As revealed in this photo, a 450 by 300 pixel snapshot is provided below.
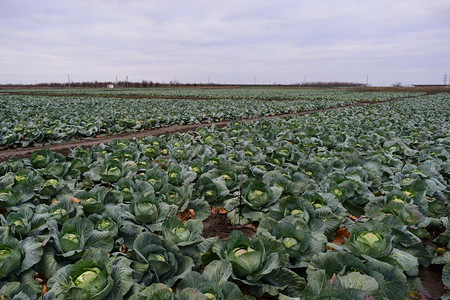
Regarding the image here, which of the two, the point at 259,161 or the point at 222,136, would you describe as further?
the point at 222,136

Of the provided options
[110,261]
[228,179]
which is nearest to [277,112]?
[228,179]

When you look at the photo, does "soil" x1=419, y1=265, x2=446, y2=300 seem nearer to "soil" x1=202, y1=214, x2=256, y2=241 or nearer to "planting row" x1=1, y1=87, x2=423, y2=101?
"soil" x1=202, y1=214, x2=256, y2=241

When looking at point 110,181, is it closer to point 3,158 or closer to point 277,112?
point 3,158

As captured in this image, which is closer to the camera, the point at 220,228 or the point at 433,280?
the point at 433,280

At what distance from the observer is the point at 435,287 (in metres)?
2.39

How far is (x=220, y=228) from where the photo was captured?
318 cm

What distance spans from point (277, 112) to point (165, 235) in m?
15.2

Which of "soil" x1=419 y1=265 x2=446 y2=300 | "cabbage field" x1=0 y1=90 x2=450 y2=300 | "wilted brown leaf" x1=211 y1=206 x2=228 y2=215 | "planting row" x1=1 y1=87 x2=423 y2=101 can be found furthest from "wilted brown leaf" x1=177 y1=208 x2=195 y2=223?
"planting row" x1=1 y1=87 x2=423 y2=101

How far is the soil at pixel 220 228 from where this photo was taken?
3055 millimetres

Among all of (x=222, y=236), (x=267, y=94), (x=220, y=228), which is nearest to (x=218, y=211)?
(x=220, y=228)

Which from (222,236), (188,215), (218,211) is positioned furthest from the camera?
(218,211)

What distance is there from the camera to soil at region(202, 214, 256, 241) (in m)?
3.06

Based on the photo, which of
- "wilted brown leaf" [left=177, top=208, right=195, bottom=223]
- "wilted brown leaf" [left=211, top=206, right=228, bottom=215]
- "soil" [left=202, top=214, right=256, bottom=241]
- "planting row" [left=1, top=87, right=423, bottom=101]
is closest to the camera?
"soil" [left=202, top=214, right=256, bottom=241]

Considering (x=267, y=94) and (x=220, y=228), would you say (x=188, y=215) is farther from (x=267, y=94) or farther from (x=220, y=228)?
(x=267, y=94)
